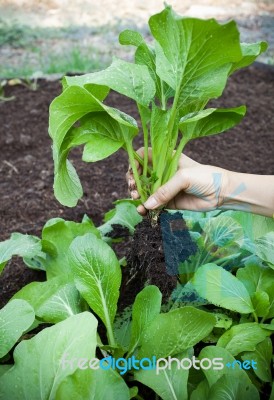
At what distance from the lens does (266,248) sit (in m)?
1.46

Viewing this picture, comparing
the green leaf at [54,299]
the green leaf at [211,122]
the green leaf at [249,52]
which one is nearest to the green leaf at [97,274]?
the green leaf at [54,299]

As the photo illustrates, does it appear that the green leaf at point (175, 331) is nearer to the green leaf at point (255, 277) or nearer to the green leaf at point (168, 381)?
the green leaf at point (168, 381)

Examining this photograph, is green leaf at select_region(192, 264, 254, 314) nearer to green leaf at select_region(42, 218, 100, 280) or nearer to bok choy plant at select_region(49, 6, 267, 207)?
bok choy plant at select_region(49, 6, 267, 207)

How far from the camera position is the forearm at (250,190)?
1.52 meters

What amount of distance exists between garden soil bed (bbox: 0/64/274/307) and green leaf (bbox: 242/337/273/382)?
0.74 meters

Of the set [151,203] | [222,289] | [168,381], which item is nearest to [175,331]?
[168,381]

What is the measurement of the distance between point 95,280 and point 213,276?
0.97ft

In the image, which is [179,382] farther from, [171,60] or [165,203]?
[171,60]

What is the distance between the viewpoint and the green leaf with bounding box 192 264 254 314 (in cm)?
141

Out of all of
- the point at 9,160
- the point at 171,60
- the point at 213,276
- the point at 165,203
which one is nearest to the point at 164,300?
the point at 213,276

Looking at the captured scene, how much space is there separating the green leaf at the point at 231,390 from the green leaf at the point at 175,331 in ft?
0.36

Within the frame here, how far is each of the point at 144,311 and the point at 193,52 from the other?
1.97 feet

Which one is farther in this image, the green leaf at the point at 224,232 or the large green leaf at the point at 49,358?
the green leaf at the point at 224,232

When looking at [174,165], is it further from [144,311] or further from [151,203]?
[144,311]
